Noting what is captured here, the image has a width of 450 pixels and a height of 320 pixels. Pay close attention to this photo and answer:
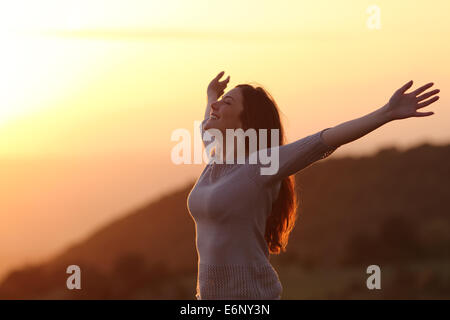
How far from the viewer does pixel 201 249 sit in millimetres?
5012

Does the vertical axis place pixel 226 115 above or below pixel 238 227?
above

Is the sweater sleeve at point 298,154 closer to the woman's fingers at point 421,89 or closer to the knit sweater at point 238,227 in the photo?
the knit sweater at point 238,227

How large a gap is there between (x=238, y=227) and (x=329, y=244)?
30703 mm

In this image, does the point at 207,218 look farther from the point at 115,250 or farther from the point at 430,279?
the point at 115,250

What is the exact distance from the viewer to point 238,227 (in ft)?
15.9

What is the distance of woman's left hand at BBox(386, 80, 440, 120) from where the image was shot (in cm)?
439

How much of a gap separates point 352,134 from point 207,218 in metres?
1.05

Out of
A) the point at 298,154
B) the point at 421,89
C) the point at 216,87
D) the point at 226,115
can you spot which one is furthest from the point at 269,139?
the point at 216,87

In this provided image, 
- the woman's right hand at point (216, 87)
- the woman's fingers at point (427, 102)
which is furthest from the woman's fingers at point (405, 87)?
the woman's right hand at point (216, 87)

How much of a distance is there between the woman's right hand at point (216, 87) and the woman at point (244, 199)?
0.99 meters

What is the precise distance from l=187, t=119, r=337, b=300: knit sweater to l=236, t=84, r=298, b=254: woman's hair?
0.89 ft

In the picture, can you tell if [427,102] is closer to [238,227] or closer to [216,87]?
[238,227]
